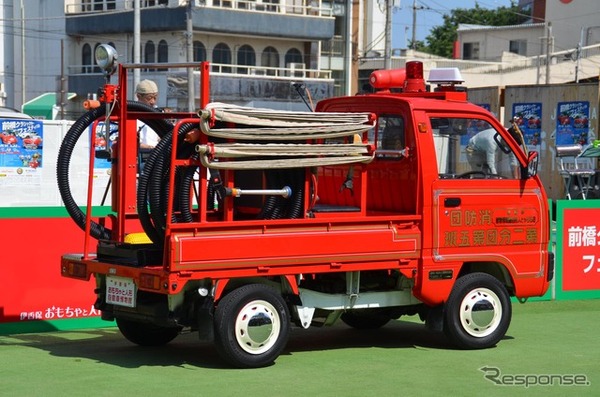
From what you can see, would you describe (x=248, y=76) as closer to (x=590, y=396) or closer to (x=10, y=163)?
(x=10, y=163)

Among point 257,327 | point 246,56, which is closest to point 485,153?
point 257,327

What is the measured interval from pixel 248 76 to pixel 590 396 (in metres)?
46.2

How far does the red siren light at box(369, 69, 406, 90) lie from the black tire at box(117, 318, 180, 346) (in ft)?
10.8

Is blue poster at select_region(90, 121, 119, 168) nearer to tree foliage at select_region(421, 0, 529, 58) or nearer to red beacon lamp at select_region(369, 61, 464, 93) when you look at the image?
red beacon lamp at select_region(369, 61, 464, 93)

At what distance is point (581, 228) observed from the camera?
1423cm

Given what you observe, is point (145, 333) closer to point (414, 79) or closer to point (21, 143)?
point (414, 79)

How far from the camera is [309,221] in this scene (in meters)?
9.22

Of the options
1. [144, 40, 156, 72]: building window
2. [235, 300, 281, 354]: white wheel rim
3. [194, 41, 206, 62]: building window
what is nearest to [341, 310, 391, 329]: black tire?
[235, 300, 281, 354]: white wheel rim

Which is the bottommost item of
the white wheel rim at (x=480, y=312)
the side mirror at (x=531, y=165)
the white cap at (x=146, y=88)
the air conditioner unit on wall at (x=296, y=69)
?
the white wheel rim at (x=480, y=312)

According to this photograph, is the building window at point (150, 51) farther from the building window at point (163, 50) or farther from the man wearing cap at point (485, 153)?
the man wearing cap at point (485, 153)

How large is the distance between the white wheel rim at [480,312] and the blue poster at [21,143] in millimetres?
10930

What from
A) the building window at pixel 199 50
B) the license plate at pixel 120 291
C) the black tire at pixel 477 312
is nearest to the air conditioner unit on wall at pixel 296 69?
the building window at pixel 199 50

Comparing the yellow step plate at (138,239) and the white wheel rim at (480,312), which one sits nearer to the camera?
the yellow step plate at (138,239)

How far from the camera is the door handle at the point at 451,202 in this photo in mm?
10016
